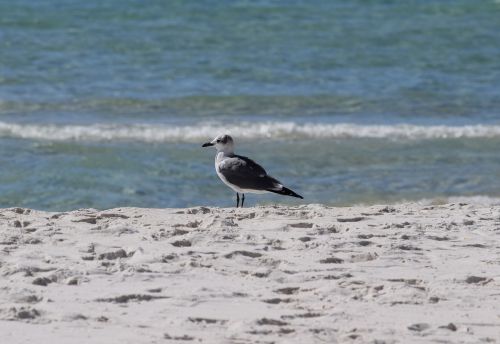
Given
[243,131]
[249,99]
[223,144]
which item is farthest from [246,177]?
[249,99]

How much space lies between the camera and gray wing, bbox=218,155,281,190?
8406 mm

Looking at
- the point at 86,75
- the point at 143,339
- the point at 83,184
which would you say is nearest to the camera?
the point at 143,339

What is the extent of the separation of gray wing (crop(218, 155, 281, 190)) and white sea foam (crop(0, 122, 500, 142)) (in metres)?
4.66

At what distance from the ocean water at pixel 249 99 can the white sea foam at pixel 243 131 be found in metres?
0.02

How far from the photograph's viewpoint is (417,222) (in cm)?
755

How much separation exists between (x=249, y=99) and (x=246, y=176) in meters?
7.34

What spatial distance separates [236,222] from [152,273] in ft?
4.52

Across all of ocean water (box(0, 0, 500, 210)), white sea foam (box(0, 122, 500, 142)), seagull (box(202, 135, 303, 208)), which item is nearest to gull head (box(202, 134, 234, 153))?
seagull (box(202, 135, 303, 208))

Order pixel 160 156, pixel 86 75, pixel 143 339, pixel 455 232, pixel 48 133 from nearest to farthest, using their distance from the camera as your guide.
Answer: pixel 143 339 → pixel 455 232 → pixel 160 156 → pixel 48 133 → pixel 86 75

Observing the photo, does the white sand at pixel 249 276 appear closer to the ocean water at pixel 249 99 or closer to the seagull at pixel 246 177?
the seagull at pixel 246 177

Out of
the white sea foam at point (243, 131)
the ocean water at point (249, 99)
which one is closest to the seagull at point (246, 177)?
the ocean water at point (249, 99)

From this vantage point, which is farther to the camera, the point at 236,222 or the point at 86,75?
the point at 86,75

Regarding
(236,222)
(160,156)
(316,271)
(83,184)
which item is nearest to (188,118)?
(160,156)

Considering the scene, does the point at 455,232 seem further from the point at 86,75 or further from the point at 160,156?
the point at 86,75
